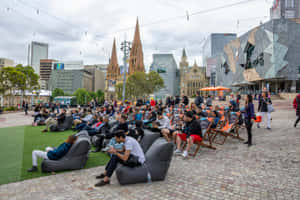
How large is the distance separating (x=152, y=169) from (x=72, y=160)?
2.19 metres

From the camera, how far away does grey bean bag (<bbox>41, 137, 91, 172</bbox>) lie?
15.6 feet

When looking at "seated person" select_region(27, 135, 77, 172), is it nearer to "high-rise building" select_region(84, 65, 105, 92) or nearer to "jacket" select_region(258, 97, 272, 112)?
"jacket" select_region(258, 97, 272, 112)

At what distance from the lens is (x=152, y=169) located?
13.4 feet

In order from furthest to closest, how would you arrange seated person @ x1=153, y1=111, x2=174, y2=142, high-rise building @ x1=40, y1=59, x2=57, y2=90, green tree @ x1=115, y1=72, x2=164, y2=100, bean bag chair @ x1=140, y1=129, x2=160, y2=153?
high-rise building @ x1=40, y1=59, x2=57, y2=90 → green tree @ x1=115, y1=72, x2=164, y2=100 → seated person @ x1=153, y1=111, x2=174, y2=142 → bean bag chair @ x1=140, y1=129, x2=160, y2=153

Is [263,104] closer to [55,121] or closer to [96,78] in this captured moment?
[55,121]

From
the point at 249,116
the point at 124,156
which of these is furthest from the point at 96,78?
the point at 124,156

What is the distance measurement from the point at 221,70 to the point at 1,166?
62.1 meters

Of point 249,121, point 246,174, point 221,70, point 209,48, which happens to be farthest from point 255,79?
point 209,48

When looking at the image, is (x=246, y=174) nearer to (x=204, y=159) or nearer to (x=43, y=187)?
(x=204, y=159)

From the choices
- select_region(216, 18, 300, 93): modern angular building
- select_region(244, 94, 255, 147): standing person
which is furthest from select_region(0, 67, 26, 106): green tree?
select_region(216, 18, 300, 93): modern angular building

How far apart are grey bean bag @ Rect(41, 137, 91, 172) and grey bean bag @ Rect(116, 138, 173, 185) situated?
59.1 inches

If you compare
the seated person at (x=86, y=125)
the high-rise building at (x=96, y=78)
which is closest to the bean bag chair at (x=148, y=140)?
the seated person at (x=86, y=125)

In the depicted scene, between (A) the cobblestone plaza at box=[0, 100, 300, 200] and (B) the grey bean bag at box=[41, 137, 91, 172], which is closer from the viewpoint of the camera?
(A) the cobblestone plaza at box=[0, 100, 300, 200]

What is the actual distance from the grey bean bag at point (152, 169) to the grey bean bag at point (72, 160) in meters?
1.50
